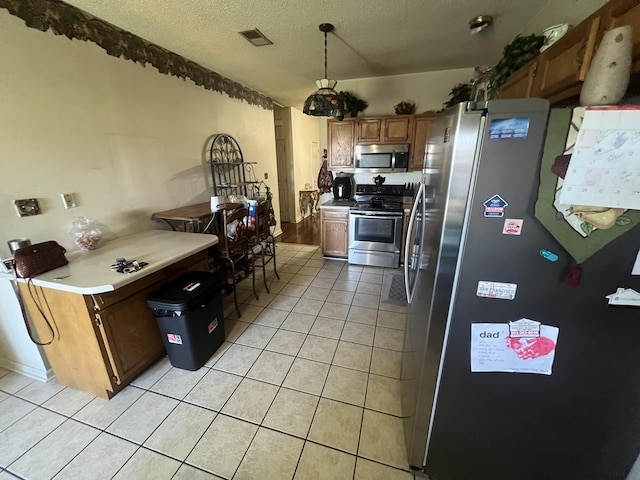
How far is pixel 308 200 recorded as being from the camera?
6.72m

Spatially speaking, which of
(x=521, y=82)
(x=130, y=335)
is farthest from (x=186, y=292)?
(x=521, y=82)

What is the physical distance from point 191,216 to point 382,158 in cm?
262

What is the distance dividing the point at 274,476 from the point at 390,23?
10.9ft

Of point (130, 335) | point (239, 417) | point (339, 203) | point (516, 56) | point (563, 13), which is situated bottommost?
point (239, 417)

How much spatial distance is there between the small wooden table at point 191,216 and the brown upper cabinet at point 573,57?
249cm

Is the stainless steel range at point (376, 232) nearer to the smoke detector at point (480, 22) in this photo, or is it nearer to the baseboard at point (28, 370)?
the smoke detector at point (480, 22)

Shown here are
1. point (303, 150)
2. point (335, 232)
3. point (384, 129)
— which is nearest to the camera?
A: point (384, 129)

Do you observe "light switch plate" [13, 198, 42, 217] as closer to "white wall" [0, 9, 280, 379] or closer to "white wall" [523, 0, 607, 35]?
"white wall" [0, 9, 280, 379]

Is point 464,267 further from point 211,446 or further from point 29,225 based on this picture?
point 29,225

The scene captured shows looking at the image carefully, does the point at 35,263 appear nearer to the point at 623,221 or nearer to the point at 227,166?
the point at 227,166

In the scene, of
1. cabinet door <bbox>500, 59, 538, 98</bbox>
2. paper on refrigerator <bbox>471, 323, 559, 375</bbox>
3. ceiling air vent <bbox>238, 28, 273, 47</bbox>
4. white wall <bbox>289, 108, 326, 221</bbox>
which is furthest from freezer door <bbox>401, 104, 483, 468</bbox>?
white wall <bbox>289, 108, 326, 221</bbox>

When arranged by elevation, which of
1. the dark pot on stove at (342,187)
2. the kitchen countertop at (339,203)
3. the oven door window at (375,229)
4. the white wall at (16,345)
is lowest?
the white wall at (16,345)

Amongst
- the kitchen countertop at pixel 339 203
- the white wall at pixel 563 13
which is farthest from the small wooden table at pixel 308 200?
the white wall at pixel 563 13

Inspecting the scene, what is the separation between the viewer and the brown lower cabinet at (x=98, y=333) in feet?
5.12
